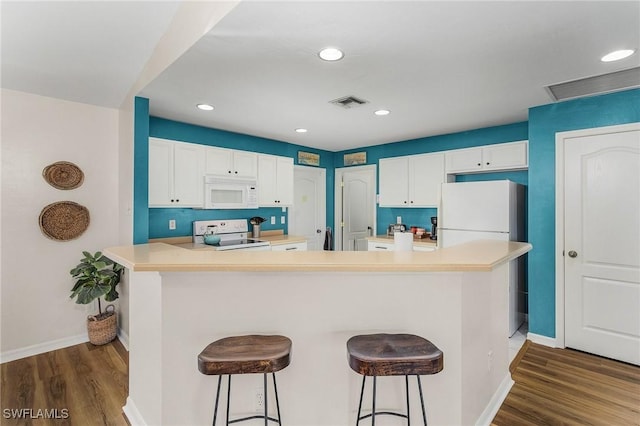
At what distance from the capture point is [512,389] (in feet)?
7.72

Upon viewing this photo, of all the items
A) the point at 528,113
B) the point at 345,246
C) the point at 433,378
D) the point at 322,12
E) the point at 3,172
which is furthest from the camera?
the point at 345,246

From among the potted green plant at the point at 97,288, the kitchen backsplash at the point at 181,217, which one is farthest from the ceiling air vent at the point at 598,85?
the potted green plant at the point at 97,288

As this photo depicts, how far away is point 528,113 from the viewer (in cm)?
329

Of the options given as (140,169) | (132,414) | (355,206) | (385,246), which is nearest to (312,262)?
(132,414)

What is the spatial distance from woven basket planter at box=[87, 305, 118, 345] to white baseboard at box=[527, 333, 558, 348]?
167 inches

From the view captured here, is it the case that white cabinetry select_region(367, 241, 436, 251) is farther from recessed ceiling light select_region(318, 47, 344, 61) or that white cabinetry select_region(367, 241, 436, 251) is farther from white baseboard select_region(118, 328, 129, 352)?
white baseboard select_region(118, 328, 129, 352)

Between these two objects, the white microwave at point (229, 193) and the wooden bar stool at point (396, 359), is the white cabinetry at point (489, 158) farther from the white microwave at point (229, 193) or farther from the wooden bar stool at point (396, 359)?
the wooden bar stool at point (396, 359)

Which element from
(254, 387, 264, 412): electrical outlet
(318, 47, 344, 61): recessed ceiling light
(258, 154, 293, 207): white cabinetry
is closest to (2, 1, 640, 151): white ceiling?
(318, 47, 344, 61): recessed ceiling light

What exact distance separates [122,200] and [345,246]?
355 centimetres

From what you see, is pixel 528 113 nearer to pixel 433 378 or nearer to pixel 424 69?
pixel 424 69

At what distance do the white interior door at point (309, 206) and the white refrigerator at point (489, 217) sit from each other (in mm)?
2332

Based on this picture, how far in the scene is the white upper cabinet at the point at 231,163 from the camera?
3.88 m

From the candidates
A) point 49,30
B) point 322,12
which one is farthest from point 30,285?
point 322,12

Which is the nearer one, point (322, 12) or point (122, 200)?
point (322, 12)
